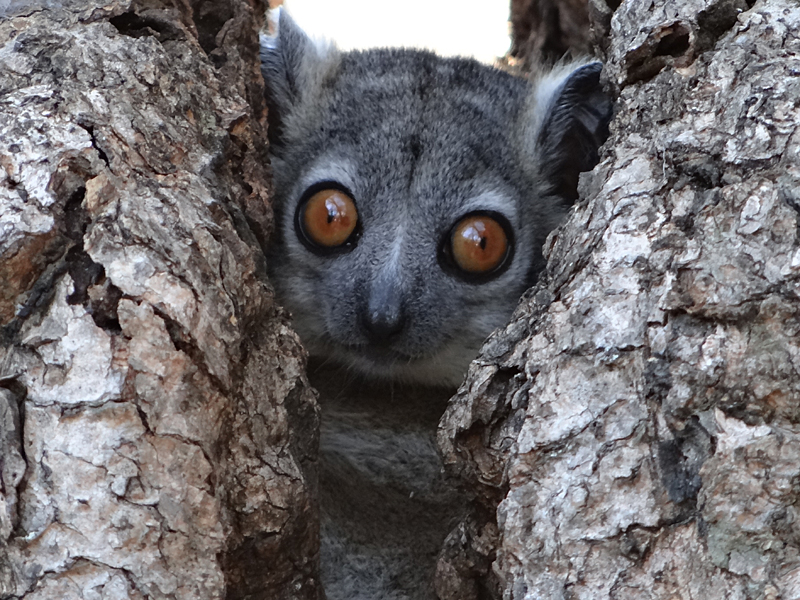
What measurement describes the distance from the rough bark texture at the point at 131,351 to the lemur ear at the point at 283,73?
926 millimetres

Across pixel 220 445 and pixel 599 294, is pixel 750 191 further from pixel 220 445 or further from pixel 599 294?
pixel 220 445

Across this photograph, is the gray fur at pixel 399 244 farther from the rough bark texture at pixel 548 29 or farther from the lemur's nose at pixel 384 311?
the rough bark texture at pixel 548 29

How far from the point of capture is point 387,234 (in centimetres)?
220

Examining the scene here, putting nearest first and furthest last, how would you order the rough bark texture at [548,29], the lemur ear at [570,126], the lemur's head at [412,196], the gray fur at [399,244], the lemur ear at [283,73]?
the gray fur at [399,244] → the lemur's head at [412,196] → the lemur ear at [570,126] → the lemur ear at [283,73] → the rough bark texture at [548,29]

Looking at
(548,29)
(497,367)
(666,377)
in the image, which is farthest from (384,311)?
(548,29)

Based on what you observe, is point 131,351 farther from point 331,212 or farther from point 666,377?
point 331,212

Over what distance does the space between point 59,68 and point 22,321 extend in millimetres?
518

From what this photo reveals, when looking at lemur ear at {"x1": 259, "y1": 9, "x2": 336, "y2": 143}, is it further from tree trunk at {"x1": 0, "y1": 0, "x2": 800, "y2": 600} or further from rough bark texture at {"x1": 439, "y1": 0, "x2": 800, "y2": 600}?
rough bark texture at {"x1": 439, "y1": 0, "x2": 800, "y2": 600}

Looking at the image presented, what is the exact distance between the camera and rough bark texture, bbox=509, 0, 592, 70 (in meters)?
3.37

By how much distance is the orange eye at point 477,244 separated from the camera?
7.33 ft

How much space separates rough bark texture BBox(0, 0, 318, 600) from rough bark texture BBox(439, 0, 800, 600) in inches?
14.5

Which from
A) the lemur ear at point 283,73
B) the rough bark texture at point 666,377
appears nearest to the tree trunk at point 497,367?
the rough bark texture at point 666,377

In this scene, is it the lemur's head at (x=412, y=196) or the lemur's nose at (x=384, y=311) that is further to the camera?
the lemur's head at (x=412, y=196)

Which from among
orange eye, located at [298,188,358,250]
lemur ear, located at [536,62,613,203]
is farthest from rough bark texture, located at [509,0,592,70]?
orange eye, located at [298,188,358,250]
